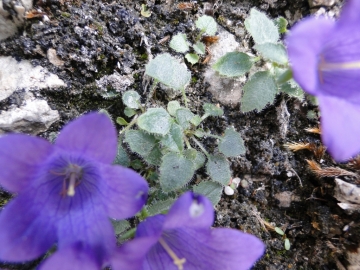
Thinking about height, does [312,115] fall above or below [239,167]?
above

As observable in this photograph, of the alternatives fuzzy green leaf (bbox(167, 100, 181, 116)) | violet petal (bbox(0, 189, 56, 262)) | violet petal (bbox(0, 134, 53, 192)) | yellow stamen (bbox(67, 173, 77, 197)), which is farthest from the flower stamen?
fuzzy green leaf (bbox(167, 100, 181, 116))

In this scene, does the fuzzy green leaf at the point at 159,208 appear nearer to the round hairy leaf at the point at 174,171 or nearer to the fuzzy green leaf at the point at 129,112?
the round hairy leaf at the point at 174,171

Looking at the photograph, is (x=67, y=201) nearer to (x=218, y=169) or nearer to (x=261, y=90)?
(x=218, y=169)

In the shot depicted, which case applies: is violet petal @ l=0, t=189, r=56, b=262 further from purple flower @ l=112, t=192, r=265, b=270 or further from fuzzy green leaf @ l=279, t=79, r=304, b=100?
fuzzy green leaf @ l=279, t=79, r=304, b=100

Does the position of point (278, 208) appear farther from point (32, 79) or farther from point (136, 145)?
point (32, 79)

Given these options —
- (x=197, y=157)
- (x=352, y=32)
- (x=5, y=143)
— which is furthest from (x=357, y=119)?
(x=5, y=143)

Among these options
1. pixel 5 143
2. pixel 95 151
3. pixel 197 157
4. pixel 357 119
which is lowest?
pixel 5 143

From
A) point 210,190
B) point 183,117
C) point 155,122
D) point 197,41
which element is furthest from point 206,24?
point 210,190

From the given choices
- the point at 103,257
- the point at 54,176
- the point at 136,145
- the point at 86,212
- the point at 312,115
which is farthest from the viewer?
the point at 312,115
